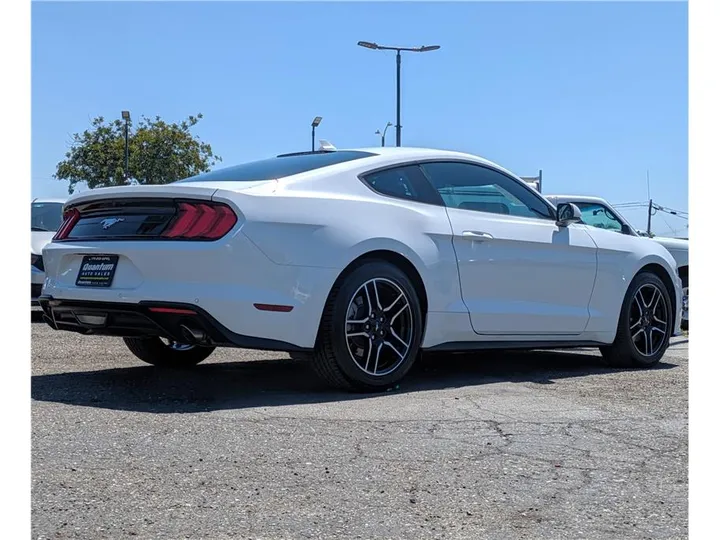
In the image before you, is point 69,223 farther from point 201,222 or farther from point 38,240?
point 38,240

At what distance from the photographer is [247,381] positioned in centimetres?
607

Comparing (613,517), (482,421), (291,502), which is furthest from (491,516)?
(482,421)

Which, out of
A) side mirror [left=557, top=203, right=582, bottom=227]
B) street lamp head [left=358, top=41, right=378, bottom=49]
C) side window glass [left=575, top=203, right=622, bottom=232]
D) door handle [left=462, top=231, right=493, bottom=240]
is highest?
street lamp head [left=358, top=41, right=378, bottom=49]

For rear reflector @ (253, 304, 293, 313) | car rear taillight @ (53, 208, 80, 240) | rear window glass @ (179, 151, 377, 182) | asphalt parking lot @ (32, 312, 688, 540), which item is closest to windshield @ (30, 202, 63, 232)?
asphalt parking lot @ (32, 312, 688, 540)

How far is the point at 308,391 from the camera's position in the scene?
561 cm

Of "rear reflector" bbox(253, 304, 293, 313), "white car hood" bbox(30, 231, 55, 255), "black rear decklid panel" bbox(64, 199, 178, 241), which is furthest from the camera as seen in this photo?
"white car hood" bbox(30, 231, 55, 255)

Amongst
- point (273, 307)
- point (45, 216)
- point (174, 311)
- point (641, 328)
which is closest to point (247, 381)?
point (273, 307)

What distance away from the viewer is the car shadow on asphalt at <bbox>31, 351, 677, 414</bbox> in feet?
16.9

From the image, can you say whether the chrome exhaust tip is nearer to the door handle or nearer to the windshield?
the door handle

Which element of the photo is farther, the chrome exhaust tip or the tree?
the tree

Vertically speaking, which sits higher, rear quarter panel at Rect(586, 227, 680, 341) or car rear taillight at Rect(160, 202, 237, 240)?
car rear taillight at Rect(160, 202, 237, 240)

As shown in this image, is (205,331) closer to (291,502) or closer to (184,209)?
(184,209)

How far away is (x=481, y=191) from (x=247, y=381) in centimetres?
206

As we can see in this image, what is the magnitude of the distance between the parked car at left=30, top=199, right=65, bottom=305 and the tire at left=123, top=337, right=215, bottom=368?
5.22 meters
